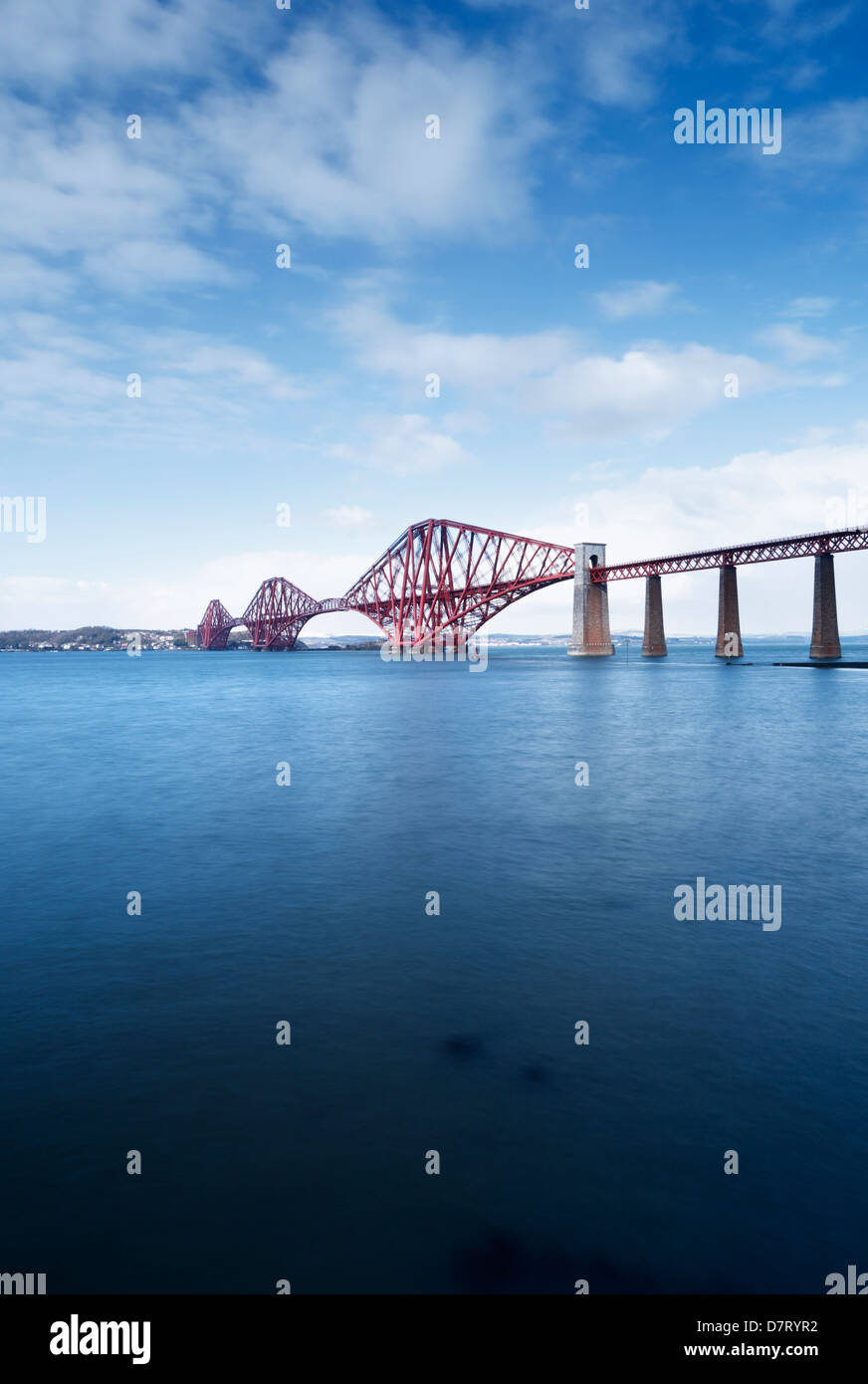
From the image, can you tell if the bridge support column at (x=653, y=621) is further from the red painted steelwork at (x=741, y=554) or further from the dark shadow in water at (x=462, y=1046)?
the dark shadow in water at (x=462, y=1046)

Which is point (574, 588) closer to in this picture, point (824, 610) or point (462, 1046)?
point (824, 610)

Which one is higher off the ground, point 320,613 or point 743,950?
point 320,613

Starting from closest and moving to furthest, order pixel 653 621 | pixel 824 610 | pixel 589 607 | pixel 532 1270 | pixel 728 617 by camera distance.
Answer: pixel 532 1270 < pixel 824 610 < pixel 728 617 < pixel 589 607 < pixel 653 621

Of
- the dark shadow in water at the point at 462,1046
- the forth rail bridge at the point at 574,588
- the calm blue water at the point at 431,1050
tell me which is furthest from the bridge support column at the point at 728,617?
the dark shadow in water at the point at 462,1046

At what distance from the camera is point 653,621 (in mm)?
133125

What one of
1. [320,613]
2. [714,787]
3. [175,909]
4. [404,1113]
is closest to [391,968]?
[404,1113]

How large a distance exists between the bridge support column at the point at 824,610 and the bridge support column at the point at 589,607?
3152 centimetres

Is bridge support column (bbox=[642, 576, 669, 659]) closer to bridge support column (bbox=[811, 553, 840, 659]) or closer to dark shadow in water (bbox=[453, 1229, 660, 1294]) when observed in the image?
bridge support column (bbox=[811, 553, 840, 659])

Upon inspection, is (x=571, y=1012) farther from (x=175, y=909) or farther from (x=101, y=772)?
(x=101, y=772)

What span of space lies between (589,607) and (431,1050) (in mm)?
117410

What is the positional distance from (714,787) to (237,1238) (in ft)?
81.6

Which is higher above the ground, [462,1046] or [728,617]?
[728,617]

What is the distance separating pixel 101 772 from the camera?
3412cm

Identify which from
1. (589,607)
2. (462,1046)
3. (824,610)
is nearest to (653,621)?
(589,607)
